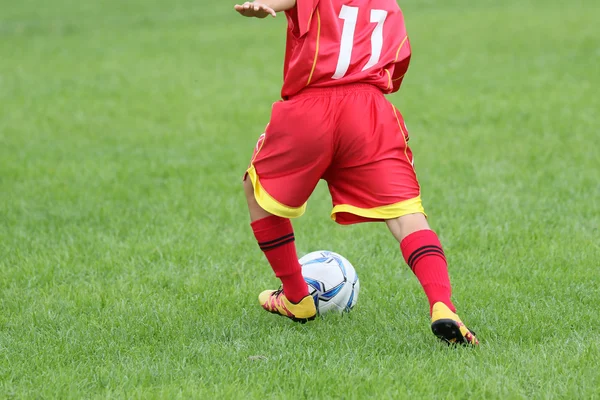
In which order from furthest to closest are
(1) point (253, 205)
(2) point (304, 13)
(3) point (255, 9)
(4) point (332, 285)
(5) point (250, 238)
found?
(5) point (250, 238), (4) point (332, 285), (1) point (253, 205), (2) point (304, 13), (3) point (255, 9)

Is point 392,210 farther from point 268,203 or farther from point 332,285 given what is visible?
point 332,285

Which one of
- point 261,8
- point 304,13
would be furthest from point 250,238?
point 261,8

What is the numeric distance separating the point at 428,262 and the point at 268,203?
0.68 m

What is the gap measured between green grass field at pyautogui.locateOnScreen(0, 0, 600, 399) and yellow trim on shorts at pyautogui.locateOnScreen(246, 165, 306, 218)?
20.7 inches

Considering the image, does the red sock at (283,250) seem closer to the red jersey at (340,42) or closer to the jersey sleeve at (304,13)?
the red jersey at (340,42)

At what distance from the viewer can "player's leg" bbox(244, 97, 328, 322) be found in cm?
366

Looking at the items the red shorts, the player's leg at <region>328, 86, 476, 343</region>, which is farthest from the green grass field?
the red shorts

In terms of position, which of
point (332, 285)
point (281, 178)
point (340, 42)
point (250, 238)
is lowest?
point (250, 238)

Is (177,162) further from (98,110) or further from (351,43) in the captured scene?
(351,43)

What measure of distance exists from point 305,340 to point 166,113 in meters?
5.93

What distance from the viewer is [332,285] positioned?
423 centimetres

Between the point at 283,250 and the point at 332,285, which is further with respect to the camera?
the point at 332,285

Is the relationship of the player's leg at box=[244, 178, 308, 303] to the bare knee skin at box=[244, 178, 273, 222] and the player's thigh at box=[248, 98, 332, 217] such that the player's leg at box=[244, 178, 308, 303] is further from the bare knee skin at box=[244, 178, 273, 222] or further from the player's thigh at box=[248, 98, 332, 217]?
the player's thigh at box=[248, 98, 332, 217]

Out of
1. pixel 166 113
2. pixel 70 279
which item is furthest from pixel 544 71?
pixel 70 279
